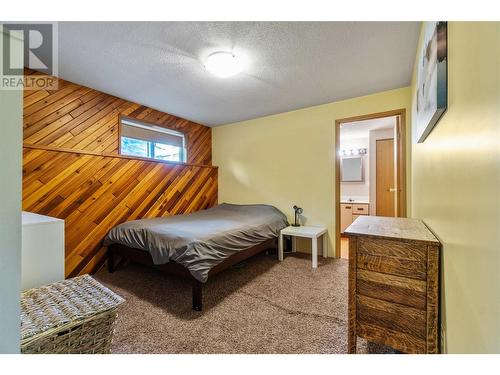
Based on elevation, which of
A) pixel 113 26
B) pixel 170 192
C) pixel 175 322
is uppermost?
pixel 113 26

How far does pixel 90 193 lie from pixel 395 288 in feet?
10.1

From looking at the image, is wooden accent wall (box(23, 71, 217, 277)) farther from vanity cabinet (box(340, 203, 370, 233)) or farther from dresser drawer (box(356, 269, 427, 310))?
vanity cabinet (box(340, 203, 370, 233))

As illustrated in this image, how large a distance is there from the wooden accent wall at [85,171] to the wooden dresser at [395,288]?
281 centimetres

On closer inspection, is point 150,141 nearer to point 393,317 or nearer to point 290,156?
point 290,156

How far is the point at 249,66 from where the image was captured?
86.9 inches

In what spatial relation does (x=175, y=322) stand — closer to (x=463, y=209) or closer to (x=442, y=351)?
(x=442, y=351)

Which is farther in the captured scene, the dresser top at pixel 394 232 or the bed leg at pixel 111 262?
the bed leg at pixel 111 262

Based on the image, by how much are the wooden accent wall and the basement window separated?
0.40 feet

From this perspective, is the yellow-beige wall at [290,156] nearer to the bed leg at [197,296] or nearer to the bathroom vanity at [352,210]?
the bathroom vanity at [352,210]

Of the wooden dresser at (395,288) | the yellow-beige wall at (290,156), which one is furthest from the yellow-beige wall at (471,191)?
the yellow-beige wall at (290,156)

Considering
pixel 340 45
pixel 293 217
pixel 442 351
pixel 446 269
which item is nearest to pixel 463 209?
pixel 446 269

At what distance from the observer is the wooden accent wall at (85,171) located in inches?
88.7

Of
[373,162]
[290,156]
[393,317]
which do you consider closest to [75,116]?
[290,156]
